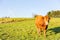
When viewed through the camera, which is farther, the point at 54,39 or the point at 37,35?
the point at 37,35

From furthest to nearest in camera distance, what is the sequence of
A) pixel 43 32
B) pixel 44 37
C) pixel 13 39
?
pixel 43 32
pixel 44 37
pixel 13 39

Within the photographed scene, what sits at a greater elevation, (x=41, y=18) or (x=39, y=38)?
(x=41, y=18)

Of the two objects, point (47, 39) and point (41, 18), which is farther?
point (41, 18)

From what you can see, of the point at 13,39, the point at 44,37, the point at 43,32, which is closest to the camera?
the point at 13,39

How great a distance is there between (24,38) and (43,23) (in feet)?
6.89

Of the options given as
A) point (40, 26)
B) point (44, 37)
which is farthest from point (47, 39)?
point (40, 26)

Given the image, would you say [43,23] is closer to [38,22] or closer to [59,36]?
[38,22]

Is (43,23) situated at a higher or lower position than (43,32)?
higher

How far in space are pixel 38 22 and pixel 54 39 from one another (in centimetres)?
217

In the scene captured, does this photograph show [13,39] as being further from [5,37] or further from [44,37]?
[44,37]

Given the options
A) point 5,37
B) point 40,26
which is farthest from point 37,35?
point 5,37

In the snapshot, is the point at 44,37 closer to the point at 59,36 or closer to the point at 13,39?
the point at 59,36

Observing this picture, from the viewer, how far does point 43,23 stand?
631 inches

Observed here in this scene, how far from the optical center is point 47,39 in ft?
50.1
